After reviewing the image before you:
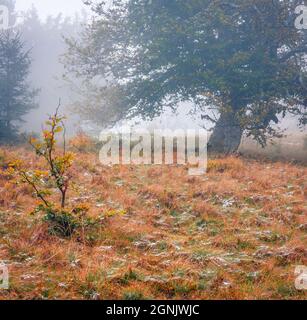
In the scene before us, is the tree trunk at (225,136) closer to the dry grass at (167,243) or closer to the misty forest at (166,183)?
the misty forest at (166,183)

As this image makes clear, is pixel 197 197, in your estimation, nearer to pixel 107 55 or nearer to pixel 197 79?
pixel 197 79

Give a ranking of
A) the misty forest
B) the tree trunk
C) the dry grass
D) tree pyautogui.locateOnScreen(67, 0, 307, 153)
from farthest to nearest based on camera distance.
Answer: the tree trunk → tree pyautogui.locateOnScreen(67, 0, 307, 153) → the misty forest → the dry grass

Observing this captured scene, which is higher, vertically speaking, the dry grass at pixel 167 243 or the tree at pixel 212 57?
the tree at pixel 212 57

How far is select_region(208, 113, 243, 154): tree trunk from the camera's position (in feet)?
60.5

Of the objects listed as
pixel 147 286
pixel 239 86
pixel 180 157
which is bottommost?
pixel 147 286

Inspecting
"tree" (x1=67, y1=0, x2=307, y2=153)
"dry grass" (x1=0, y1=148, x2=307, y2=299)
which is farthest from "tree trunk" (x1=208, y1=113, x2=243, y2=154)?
"dry grass" (x1=0, y1=148, x2=307, y2=299)

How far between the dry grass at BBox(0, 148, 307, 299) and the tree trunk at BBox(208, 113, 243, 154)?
7399mm

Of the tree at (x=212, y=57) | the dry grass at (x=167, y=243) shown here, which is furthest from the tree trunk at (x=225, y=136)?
the dry grass at (x=167, y=243)

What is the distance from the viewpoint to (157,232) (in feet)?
23.9

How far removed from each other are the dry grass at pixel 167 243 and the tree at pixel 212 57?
718 cm

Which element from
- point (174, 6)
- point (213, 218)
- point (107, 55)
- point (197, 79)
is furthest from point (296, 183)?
point (107, 55)

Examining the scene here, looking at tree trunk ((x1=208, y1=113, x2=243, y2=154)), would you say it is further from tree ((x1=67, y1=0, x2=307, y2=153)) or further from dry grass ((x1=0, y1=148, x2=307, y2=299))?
dry grass ((x1=0, y1=148, x2=307, y2=299))

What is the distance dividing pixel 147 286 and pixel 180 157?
32.6 ft

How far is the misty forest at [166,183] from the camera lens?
555 centimetres
